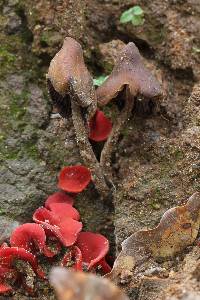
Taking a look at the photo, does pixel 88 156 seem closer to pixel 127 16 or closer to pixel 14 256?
pixel 14 256

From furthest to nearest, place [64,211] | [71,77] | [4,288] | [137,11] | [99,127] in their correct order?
[137,11], [99,127], [64,211], [71,77], [4,288]

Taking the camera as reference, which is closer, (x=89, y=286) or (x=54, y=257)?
(x=89, y=286)

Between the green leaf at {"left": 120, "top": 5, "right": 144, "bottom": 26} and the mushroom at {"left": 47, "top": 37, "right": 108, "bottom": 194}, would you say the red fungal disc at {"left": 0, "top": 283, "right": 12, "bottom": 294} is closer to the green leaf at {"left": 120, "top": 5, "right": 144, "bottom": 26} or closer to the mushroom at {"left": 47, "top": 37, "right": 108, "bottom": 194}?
the mushroom at {"left": 47, "top": 37, "right": 108, "bottom": 194}

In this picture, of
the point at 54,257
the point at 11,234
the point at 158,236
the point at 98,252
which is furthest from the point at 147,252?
the point at 11,234

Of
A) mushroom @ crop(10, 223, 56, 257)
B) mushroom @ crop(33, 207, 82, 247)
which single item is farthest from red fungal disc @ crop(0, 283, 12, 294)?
mushroom @ crop(33, 207, 82, 247)

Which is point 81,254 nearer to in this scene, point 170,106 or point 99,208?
point 99,208

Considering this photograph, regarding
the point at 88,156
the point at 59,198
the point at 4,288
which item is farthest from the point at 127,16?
the point at 4,288
